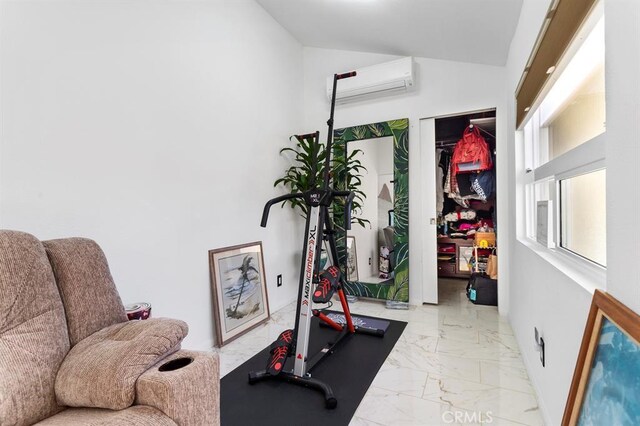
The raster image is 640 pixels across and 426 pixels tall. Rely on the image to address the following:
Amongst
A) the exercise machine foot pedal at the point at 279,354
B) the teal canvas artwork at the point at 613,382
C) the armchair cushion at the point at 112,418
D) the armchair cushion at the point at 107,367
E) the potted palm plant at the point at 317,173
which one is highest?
Answer: the potted palm plant at the point at 317,173

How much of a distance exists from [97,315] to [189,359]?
474 millimetres

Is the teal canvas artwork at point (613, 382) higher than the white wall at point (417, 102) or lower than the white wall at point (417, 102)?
lower

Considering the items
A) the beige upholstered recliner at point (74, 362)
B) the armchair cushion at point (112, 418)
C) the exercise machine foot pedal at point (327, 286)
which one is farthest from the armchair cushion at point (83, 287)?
the exercise machine foot pedal at point (327, 286)

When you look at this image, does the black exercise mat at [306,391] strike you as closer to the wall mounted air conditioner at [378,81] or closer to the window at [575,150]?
the window at [575,150]

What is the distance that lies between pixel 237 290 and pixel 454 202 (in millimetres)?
3560

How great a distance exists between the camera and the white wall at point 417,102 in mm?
3127

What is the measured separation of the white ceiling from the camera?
2309 mm

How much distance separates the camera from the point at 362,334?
8.82ft

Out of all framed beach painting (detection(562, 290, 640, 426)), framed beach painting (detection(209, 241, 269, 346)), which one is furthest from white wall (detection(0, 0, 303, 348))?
framed beach painting (detection(562, 290, 640, 426))

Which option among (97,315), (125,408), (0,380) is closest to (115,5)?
(97,315)

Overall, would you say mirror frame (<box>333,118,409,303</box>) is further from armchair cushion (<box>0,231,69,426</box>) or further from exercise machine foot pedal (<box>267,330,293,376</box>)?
armchair cushion (<box>0,231,69,426</box>)

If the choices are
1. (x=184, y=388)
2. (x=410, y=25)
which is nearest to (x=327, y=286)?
(x=184, y=388)

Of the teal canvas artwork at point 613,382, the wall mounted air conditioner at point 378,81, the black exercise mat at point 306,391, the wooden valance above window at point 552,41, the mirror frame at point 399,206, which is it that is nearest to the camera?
the teal canvas artwork at point 613,382

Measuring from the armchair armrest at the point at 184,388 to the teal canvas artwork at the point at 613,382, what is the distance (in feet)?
3.74
